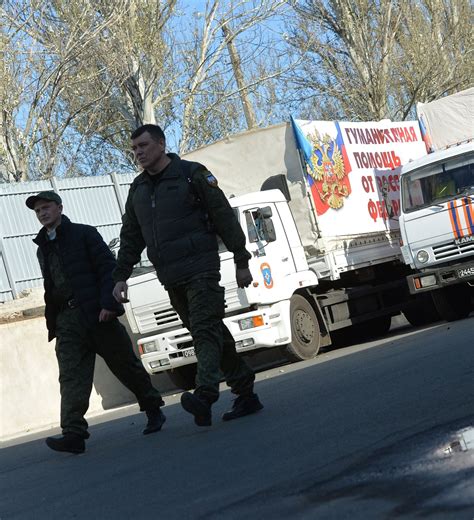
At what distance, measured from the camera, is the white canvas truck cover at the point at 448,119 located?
19.0m

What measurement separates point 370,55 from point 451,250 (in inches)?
714

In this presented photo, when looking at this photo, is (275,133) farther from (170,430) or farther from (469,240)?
(170,430)

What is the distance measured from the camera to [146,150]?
8.35 metres

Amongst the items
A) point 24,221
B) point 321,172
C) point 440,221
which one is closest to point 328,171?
point 321,172

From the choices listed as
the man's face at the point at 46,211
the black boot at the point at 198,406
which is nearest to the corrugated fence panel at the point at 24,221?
the man's face at the point at 46,211

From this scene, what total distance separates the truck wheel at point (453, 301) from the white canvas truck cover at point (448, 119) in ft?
8.51

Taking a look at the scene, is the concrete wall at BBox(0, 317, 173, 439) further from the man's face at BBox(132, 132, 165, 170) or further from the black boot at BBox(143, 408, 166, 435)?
the man's face at BBox(132, 132, 165, 170)

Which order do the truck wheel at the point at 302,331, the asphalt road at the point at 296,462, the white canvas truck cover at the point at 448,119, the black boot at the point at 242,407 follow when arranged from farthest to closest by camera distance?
the white canvas truck cover at the point at 448,119 < the truck wheel at the point at 302,331 < the black boot at the point at 242,407 < the asphalt road at the point at 296,462

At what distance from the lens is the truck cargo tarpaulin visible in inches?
651

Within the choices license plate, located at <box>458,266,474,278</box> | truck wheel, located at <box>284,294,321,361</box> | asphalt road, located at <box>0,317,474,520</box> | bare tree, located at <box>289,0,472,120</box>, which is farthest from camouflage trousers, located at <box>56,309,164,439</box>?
bare tree, located at <box>289,0,472,120</box>

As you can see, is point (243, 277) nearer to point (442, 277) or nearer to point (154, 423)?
point (154, 423)

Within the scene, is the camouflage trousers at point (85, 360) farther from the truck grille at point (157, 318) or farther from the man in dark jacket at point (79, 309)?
the truck grille at point (157, 318)

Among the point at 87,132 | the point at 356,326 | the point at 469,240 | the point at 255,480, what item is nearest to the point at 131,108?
the point at 87,132

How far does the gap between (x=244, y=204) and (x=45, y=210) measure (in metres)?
6.59
